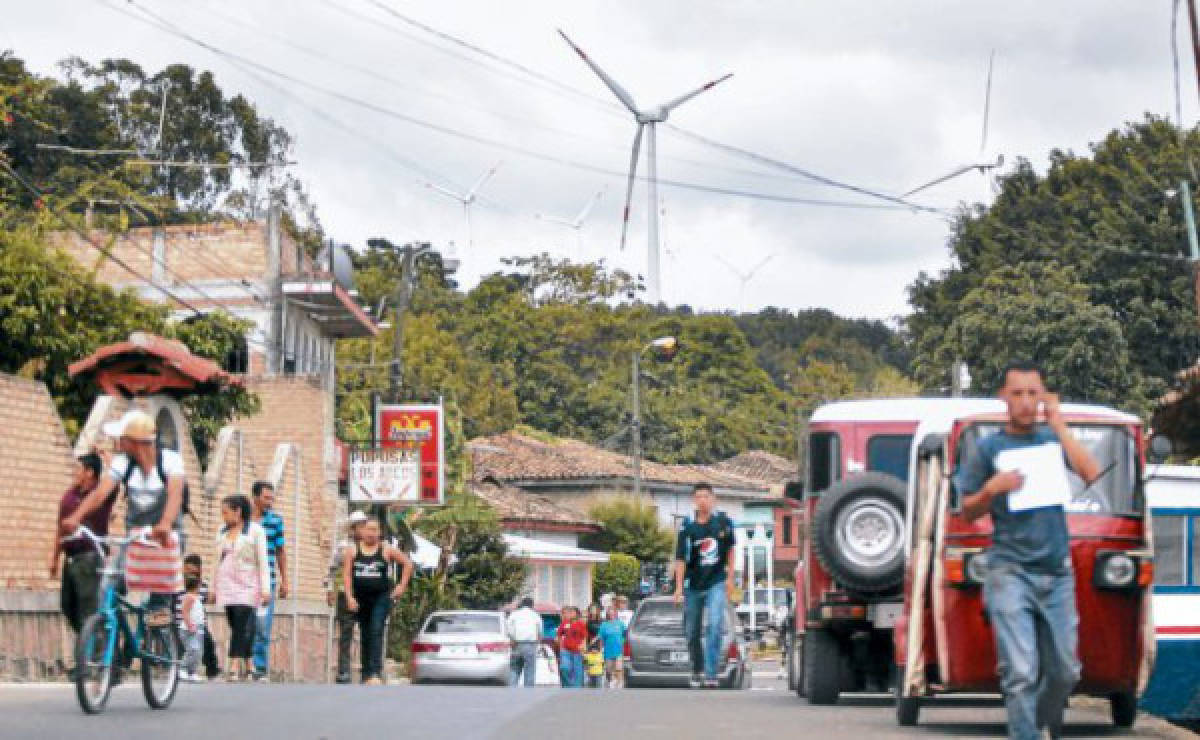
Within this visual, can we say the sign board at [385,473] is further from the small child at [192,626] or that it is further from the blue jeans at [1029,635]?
the blue jeans at [1029,635]

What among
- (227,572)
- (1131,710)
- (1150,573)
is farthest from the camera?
(227,572)

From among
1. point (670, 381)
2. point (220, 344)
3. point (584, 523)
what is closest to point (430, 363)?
point (584, 523)

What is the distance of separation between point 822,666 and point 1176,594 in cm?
459

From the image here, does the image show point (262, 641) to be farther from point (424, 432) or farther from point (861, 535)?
point (424, 432)

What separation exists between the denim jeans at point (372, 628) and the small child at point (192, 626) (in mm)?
1701

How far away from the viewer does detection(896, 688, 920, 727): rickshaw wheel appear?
1325cm

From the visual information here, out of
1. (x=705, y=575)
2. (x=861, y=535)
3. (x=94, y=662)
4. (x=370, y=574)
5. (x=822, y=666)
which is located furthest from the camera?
(x=370, y=574)

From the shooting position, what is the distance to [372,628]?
794 inches

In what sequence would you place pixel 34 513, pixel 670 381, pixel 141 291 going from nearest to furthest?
pixel 34 513
pixel 141 291
pixel 670 381

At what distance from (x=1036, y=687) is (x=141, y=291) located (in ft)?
139

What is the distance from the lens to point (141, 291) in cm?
4966

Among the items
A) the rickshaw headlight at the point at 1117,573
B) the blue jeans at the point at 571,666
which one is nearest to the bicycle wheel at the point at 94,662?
the rickshaw headlight at the point at 1117,573

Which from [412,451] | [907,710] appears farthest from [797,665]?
[412,451]

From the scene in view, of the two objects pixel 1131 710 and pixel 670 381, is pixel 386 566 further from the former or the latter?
pixel 670 381
